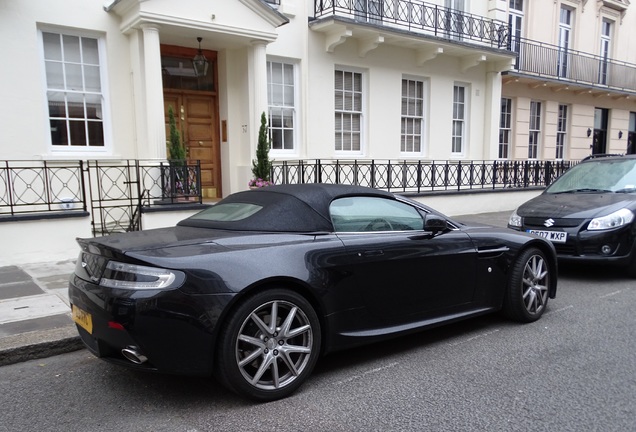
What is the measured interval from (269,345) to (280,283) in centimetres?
43

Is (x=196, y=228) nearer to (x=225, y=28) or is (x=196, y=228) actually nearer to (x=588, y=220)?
(x=588, y=220)

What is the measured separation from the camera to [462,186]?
13969 mm

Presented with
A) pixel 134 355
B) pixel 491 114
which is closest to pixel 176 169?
pixel 134 355

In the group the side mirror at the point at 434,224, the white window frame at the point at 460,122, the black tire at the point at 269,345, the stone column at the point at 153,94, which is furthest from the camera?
the white window frame at the point at 460,122

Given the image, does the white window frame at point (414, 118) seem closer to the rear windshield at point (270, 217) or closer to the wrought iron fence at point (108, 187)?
the wrought iron fence at point (108, 187)

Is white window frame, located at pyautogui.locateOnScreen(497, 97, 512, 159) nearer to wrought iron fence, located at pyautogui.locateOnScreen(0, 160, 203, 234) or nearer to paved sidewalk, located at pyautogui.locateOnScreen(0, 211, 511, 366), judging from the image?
wrought iron fence, located at pyautogui.locateOnScreen(0, 160, 203, 234)

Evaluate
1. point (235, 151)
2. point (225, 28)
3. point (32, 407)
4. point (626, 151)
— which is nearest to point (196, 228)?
point (32, 407)

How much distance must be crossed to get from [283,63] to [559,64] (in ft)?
38.2

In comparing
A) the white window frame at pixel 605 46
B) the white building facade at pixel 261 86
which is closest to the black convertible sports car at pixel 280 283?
the white building facade at pixel 261 86

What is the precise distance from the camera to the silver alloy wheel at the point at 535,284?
4836mm

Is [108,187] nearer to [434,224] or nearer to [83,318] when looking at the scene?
[83,318]

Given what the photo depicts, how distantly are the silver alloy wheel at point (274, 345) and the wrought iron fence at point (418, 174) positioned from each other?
23.9ft

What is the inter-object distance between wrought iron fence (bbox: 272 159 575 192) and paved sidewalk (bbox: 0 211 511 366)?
17.0ft

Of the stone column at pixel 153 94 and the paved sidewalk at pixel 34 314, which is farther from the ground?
the stone column at pixel 153 94
